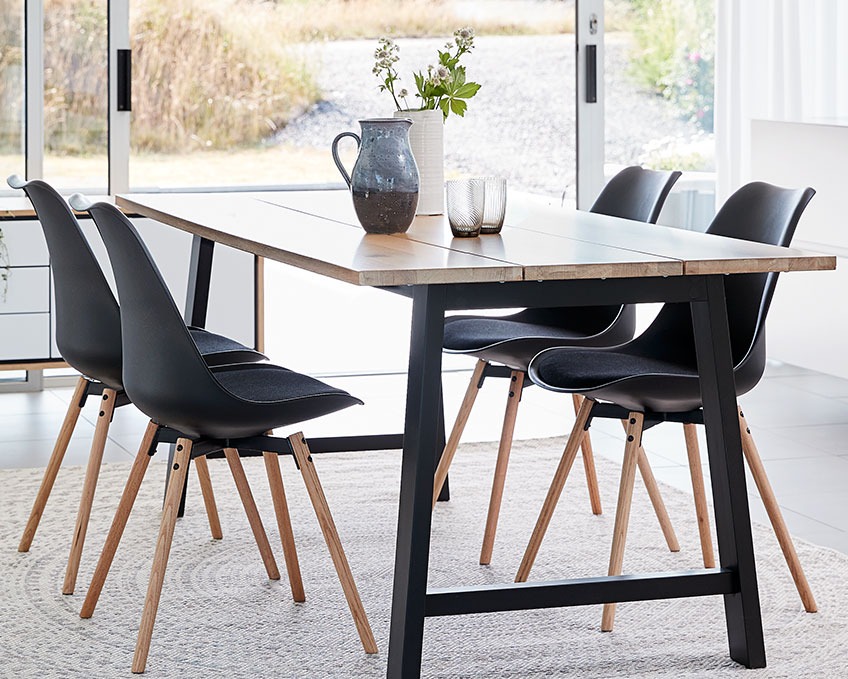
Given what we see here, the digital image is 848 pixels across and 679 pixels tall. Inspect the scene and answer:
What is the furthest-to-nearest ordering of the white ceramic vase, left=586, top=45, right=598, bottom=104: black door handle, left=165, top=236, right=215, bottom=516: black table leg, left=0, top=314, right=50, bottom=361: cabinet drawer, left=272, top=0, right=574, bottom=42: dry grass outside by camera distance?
left=586, top=45, right=598, bottom=104: black door handle
left=272, top=0, right=574, bottom=42: dry grass outside
left=0, top=314, right=50, bottom=361: cabinet drawer
left=165, top=236, right=215, bottom=516: black table leg
the white ceramic vase

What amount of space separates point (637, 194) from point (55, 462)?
5.16ft

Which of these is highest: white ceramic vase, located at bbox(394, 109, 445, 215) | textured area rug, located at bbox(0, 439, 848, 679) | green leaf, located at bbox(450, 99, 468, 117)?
green leaf, located at bbox(450, 99, 468, 117)

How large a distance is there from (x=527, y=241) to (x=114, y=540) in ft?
3.34

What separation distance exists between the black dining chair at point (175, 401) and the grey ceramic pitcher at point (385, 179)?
37cm

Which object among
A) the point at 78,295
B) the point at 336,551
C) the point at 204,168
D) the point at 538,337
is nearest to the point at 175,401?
the point at 336,551

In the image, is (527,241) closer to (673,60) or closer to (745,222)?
(745,222)

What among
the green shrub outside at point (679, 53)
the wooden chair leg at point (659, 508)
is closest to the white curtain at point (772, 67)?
the green shrub outside at point (679, 53)

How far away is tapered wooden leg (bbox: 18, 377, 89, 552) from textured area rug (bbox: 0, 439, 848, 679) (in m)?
0.04

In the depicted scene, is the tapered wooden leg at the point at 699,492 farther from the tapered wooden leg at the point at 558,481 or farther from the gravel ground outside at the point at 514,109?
the gravel ground outside at the point at 514,109

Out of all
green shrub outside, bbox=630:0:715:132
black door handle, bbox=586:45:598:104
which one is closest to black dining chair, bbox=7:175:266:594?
black door handle, bbox=586:45:598:104

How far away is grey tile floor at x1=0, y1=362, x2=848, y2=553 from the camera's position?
12.7ft

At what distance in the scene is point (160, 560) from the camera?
268cm

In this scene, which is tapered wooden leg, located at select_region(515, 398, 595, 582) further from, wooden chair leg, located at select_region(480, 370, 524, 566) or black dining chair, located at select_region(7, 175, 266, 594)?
black dining chair, located at select_region(7, 175, 266, 594)

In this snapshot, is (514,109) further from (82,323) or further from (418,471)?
(418,471)
